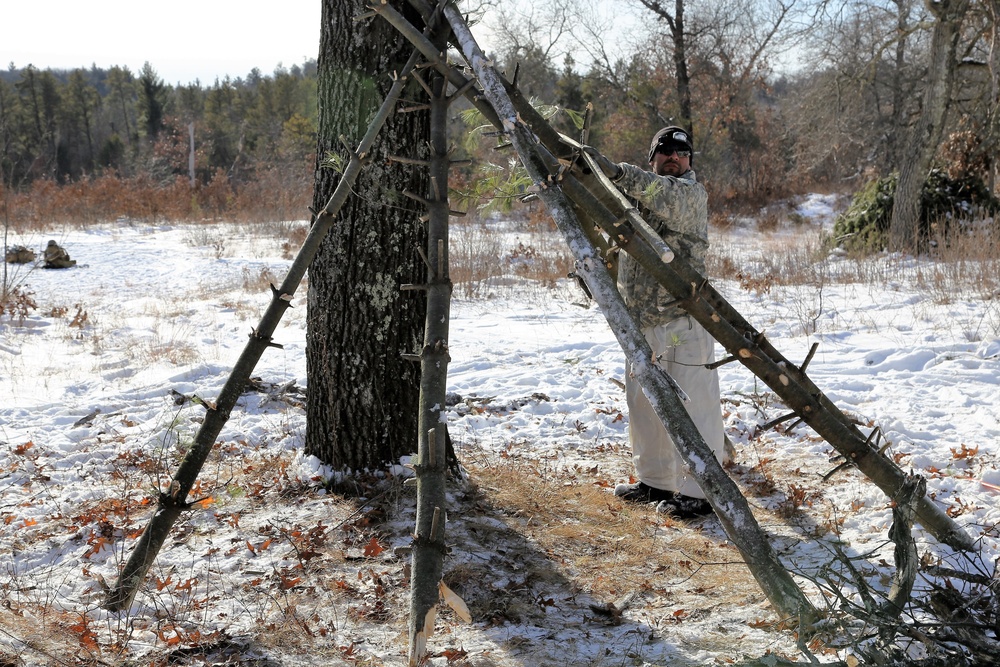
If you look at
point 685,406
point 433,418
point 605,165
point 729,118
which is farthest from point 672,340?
point 729,118

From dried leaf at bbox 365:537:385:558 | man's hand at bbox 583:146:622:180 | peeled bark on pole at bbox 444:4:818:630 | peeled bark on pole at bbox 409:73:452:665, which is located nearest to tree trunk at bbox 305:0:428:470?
dried leaf at bbox 365:537:385:558

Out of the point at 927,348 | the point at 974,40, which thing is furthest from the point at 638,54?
the point at 927,348

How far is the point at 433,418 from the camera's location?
2512 mm

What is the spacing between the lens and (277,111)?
4678 cm

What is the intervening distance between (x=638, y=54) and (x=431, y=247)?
21.3m

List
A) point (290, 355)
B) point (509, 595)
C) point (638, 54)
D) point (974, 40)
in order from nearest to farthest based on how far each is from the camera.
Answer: point (509, 595), point (290, 355), point (974, 40), point (638, 54)

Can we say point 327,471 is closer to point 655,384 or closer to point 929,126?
point 655,384

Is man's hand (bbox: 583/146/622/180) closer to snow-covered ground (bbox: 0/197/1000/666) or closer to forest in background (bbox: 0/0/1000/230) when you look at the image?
snow-covered ground (bbox: 0/197/1000/666)

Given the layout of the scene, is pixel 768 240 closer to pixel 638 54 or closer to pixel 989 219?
pixel 989 219

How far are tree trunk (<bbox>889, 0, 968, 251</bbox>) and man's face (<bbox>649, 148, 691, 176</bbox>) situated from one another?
9.06 metres

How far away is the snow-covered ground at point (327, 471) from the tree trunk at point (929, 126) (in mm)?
3649

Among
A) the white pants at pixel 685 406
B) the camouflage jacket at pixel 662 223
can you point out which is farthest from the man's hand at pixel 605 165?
the white pants at pixel 685 406

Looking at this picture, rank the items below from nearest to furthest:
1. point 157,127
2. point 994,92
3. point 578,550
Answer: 1. point 578,550
2. point 994,92
3. point 157,127

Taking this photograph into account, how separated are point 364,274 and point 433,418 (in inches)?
54.6
